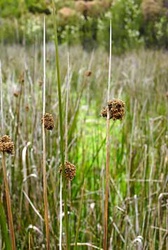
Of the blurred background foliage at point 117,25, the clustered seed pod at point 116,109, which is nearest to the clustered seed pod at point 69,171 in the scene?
the clustered seed pod at point 116,109

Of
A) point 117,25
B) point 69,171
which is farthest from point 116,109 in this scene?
point 117,25

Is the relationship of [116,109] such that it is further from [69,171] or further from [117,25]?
[117,25]

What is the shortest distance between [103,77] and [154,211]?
2.73 meters

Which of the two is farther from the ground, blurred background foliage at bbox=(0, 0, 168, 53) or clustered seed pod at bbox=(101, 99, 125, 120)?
blurred background foliage at bbox=(0, 0, 168, 53)

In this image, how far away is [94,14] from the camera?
6520 mm

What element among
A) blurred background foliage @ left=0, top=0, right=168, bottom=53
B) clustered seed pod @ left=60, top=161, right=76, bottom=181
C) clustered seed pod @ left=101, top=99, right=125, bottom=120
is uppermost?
blurred background foliage @ left=0, top=0, right=168, bottom=53

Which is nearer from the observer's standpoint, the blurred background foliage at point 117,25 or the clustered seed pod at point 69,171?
the clustered seed pod at point 69,171

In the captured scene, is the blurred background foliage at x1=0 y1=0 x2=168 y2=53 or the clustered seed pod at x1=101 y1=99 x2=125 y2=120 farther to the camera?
the blurred background foliage at x1=0 y1=0 x2=168 y2=53

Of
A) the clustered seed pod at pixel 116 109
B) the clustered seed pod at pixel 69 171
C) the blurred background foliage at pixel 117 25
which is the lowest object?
the clustered seed pod at pixel 69 171

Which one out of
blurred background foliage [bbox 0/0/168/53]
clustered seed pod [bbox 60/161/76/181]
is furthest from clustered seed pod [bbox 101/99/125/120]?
blurred background foliage [bbox 0/0/168/53]

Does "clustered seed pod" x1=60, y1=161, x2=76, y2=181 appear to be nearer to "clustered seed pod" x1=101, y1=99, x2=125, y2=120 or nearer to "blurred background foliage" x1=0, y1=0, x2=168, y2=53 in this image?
"clustered seed pod" x1=101, y1=99, x2=125, y2=120

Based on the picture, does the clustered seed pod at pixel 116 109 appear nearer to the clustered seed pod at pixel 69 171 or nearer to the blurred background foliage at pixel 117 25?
the clustered seed pod at pixel 69 171

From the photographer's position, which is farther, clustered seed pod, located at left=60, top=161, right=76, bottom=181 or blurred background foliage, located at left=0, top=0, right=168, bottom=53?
blurred background foliage, located at left=0, top=0, right=168, bottom=53

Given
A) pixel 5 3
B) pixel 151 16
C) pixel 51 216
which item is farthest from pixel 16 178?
pixel 5 3
